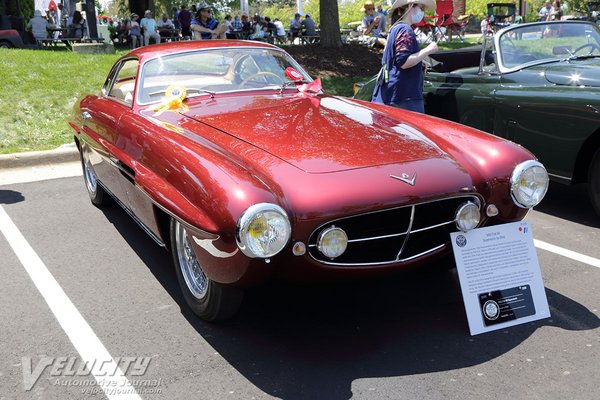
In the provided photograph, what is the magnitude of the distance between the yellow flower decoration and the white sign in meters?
2.07

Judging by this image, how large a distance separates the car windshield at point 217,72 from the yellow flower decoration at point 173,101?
7 cm

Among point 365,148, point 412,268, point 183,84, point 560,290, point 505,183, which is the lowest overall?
point 560,290

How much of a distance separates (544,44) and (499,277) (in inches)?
136

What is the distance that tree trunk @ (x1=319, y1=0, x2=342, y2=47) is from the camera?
A: 1392 centimetres

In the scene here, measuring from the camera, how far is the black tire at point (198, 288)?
3.25m

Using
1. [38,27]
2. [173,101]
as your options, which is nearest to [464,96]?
[173,101]

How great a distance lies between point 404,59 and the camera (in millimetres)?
5402

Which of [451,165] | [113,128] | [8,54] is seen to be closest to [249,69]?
[113,128]

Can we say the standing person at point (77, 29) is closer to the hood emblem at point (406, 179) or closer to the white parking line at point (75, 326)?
the white parking line at point (75, 326)

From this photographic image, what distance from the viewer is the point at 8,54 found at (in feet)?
40.7

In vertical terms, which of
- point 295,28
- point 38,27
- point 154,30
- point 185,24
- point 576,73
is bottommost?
point 576,73

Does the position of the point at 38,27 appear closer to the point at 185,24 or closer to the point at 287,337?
the point at 185,24

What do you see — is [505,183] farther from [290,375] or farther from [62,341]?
[62,341]

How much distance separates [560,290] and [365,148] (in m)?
1.48
